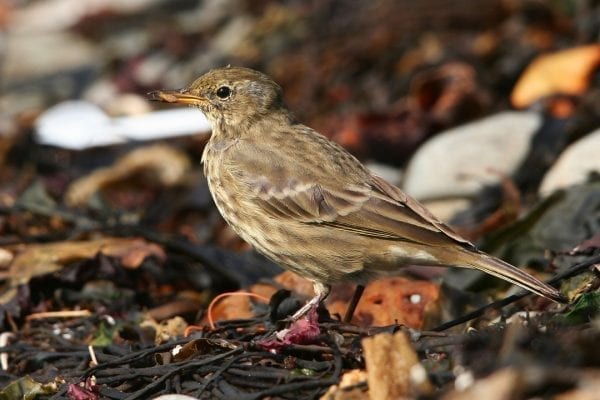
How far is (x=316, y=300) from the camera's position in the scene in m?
5.38

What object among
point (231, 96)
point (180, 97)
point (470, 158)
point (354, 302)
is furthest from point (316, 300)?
point (470, 158)

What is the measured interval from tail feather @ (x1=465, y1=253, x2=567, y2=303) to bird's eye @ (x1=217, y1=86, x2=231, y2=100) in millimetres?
1804

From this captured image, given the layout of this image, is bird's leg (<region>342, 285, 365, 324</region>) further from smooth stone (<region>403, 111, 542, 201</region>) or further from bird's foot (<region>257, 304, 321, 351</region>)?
smooth stone (<region>403, 111, 542, 201</region>)

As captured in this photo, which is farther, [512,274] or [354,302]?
[354,302]

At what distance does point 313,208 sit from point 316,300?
49 centimetres

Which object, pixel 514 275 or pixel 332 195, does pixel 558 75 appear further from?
pixel 514 275

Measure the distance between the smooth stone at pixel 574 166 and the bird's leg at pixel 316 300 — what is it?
2.09 m

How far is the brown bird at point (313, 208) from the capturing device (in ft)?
17.5

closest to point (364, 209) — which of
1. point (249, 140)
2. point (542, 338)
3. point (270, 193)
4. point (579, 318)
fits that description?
point (270, 193)

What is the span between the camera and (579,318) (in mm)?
4469

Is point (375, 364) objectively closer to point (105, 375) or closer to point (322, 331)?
point (322, 331)

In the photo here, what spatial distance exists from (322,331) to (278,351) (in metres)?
0.22

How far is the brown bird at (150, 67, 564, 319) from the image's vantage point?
5.35 m

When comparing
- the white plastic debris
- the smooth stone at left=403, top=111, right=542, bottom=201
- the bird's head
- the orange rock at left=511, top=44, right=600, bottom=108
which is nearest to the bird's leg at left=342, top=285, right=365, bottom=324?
the bird's head
